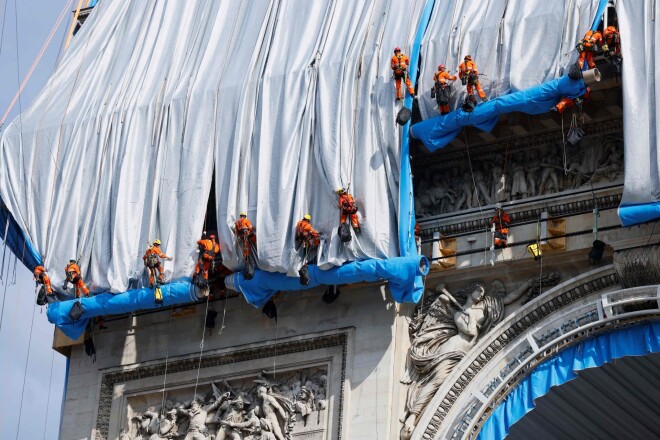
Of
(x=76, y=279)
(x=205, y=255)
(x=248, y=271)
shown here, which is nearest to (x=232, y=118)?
(x=205, y=255)

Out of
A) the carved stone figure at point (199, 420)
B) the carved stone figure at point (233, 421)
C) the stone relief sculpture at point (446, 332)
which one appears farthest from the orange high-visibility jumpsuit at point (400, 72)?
the carved stone figure at point (199, 420)

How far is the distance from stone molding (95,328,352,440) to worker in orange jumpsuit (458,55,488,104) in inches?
143

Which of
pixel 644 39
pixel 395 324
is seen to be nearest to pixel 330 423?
pixel 395 324

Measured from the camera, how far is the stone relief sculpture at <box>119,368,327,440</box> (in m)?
26.4

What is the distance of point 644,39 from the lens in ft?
82.0

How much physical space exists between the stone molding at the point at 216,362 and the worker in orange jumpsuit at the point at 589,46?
16.0 feet

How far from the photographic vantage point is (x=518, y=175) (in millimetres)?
26391

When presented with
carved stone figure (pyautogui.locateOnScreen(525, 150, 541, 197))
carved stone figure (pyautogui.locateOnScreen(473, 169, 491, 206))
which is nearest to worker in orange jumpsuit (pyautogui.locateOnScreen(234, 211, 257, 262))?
carved stone figure (pyautogui.locateOnScreen(473, 169, 491, 206))

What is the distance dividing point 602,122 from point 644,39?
4.75 ft

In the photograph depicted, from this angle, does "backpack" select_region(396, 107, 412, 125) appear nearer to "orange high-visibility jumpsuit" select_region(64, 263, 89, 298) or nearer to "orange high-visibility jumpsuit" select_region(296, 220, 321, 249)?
"orange high-visibility jumpsuit" select_region(296, 220, 321, 249)

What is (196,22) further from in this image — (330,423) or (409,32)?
(330,423)

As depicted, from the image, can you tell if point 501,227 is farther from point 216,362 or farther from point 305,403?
point 216,362

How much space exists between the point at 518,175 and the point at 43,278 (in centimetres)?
717

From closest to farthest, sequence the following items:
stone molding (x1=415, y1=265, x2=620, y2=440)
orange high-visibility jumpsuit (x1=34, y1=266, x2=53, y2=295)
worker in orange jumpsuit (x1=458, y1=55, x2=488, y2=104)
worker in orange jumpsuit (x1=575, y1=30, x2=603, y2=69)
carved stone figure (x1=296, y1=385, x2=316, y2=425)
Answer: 1. worker in orange jumpsuit (x1=575, y1=30, x2=603, y2=69)
2. stone molding (x1=415, y1=265, x2=620, y2=440)
3. worker in orange jumpsuit (x1=458, y1=55, x2=488, y2=104)
4. carved stone figure (x1=296, y1=385, x2=316, y2=425)
5. orange high-visibility jumpsuit (x1=34, y1=266, x2=53, y2=295)
